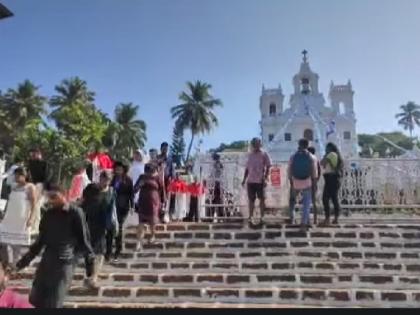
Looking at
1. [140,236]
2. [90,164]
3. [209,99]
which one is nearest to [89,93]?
[209,99]

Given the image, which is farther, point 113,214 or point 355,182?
point 355,182

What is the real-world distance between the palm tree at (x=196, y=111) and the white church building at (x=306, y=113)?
19.2ft

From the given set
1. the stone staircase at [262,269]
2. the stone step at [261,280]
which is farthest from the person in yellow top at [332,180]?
the stone step at [261,280]

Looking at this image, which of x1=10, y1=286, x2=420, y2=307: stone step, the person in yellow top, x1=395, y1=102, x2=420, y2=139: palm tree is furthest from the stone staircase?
x1=395, y1=102, x2=420, y2=139: palm tree

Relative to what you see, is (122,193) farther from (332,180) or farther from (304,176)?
(332,180)

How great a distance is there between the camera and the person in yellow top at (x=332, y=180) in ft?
28.1

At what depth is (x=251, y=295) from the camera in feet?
19.0

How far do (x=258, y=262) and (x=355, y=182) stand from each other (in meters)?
4.79

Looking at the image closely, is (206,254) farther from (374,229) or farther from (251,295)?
(374,229)

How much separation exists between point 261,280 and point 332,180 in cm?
296

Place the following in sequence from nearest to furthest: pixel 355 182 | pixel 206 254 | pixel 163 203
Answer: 1. pixel 206 254
2. pixel 163 203
3. pixel 355 182

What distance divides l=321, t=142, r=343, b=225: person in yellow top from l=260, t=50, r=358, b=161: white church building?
33303mm

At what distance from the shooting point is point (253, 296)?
580cm

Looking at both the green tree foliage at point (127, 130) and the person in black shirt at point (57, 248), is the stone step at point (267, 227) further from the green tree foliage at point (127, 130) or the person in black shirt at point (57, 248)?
the green tree foliage at point (127, 130)
